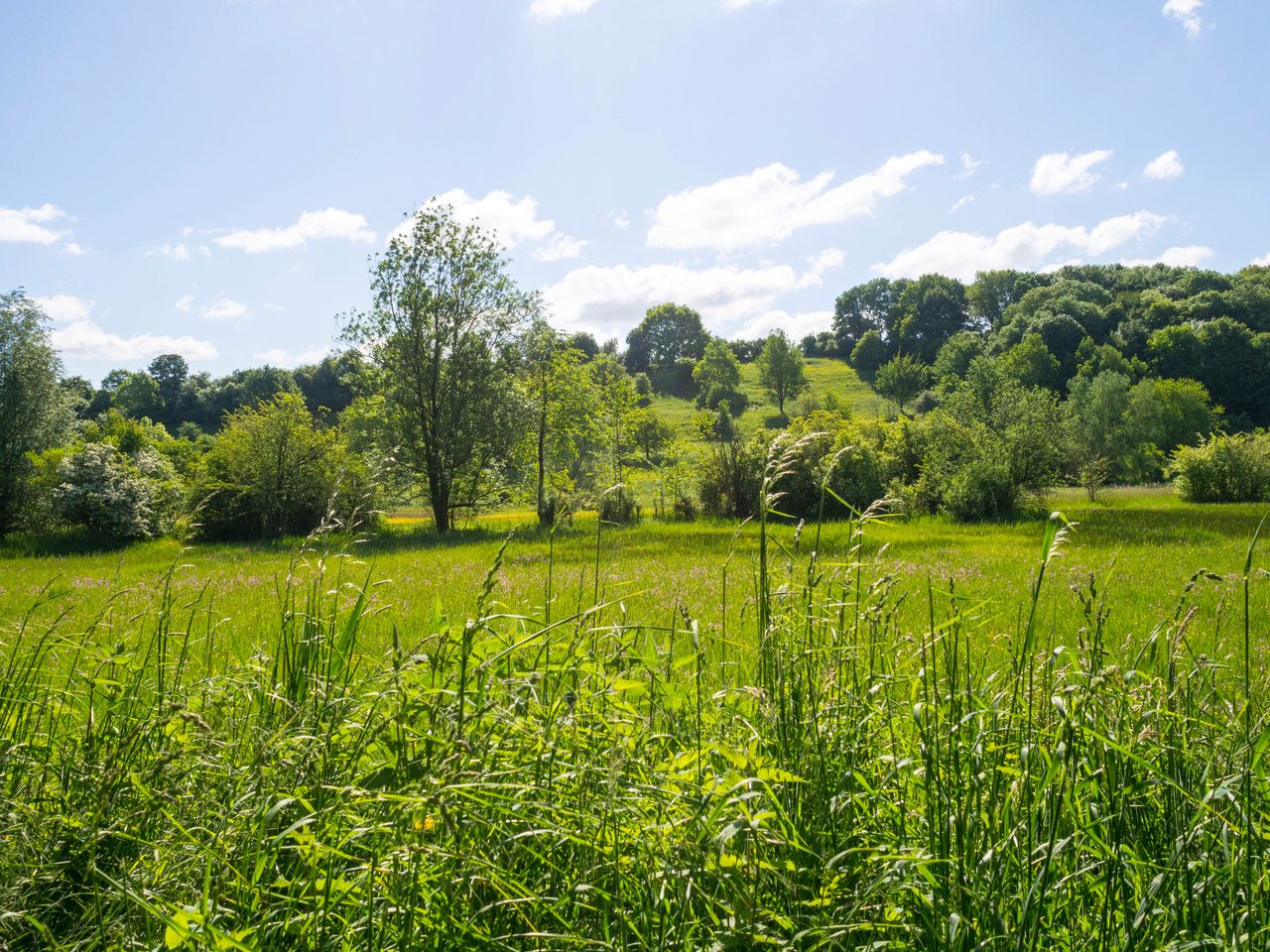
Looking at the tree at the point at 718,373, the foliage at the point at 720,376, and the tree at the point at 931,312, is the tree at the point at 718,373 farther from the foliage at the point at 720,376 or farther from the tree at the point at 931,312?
the tree at the point at 931,312

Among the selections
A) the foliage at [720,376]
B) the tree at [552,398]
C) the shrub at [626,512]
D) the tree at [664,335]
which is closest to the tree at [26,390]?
the tree at [552,398]

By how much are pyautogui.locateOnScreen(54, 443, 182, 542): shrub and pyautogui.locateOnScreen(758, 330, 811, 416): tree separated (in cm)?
6636

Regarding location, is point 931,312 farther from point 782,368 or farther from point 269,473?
point 269,473

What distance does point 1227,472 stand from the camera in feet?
99.8

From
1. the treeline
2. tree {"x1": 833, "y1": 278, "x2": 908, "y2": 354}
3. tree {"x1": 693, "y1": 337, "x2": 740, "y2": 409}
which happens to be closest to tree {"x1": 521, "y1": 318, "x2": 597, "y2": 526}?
the treeline

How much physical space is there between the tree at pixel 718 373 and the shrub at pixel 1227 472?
57131 mm

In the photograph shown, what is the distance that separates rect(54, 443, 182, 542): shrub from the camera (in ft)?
81.7

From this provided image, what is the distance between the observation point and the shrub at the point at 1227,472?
3008cm

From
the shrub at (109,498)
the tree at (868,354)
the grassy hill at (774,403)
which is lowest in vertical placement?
the shrub at (109,498)

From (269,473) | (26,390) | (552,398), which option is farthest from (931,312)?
(26,390)

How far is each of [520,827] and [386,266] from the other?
29141 mm

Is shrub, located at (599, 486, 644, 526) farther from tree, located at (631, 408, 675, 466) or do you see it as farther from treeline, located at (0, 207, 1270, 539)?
tree, located at (631, 408, 675, 466)

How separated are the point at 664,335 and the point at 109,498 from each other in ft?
353

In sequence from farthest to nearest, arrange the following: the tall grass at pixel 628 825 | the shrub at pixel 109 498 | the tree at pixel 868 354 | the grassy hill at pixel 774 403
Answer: the tree at pixel 868 354 → the grassy hill at pixel 774 403 → the shrub at pixel 109 498 → the tall grass at pixel 628 825
